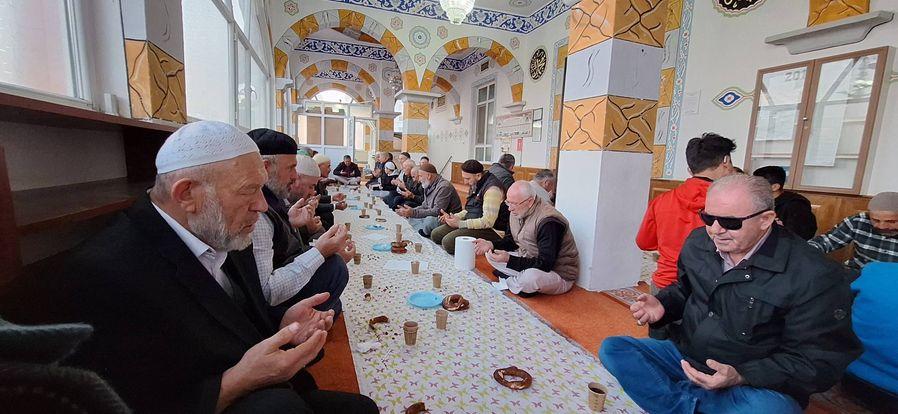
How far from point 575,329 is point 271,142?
2.25m

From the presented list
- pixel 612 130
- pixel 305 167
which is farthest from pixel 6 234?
pixel 612 130

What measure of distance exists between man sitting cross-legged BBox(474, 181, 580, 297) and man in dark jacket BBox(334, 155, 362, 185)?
7.21 meters

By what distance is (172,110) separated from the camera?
2.29m

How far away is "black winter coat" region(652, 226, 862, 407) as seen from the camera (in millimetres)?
1231

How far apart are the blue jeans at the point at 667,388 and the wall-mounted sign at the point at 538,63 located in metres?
7.40

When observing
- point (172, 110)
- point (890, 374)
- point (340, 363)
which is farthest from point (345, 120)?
point (890, 374)

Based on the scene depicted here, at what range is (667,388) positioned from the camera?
1.47 m

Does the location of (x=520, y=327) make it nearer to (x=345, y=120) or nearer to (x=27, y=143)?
(x=27, y=143)

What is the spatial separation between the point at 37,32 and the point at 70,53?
8.7 inches

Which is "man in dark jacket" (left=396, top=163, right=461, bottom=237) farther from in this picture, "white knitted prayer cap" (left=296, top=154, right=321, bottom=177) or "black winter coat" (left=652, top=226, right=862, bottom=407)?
"black winter coat" (left=652, top=226, right=862, bottom=407)

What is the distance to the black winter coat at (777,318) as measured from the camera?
1.23m

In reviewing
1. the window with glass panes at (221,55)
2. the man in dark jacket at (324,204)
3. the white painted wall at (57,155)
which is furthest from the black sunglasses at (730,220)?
the window with glass panes at (221,55)

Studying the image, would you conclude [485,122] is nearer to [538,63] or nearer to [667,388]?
[538,63]

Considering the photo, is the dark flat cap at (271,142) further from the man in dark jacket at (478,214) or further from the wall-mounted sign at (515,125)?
the wall-mounted sign at (515,125)
